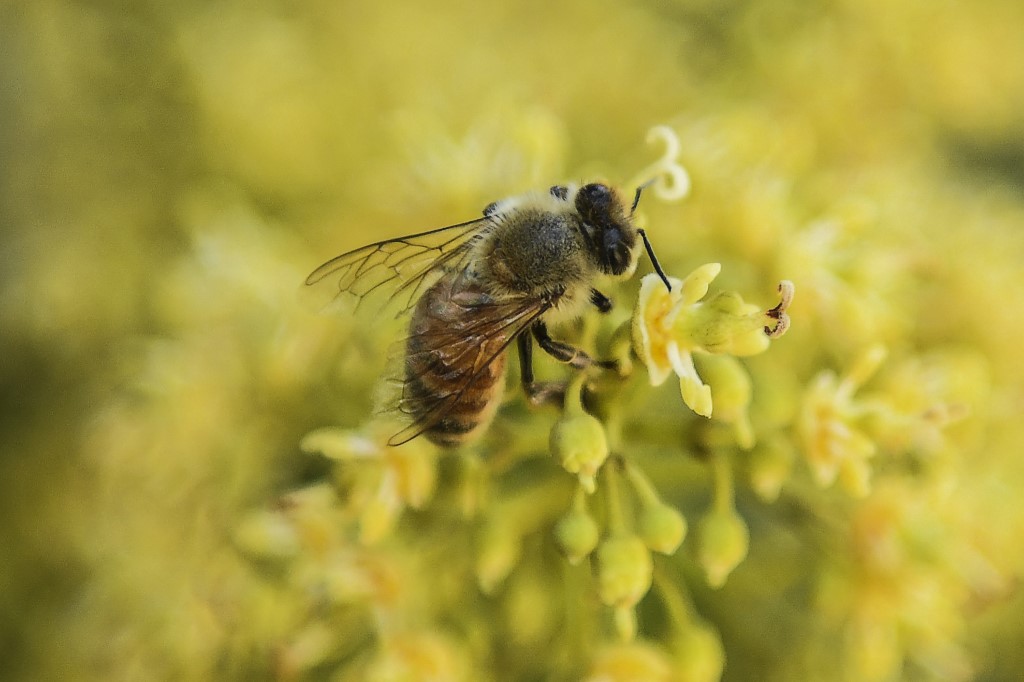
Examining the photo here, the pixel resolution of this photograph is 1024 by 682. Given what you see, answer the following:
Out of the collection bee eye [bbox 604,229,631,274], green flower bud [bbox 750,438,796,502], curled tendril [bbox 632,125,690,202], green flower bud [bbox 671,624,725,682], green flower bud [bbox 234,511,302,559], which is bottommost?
green flower bud [bbox 671,624,725,682]

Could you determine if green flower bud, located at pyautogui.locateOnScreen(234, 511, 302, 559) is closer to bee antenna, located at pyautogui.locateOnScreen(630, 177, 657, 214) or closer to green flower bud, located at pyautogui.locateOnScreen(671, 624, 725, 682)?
green flower bud, located at pyautogui.locateOnScreen(671, 624, 725, 682)

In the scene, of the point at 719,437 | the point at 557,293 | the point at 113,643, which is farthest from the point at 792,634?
the point at 113,643

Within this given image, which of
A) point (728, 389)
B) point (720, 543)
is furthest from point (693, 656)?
point (728, 389)

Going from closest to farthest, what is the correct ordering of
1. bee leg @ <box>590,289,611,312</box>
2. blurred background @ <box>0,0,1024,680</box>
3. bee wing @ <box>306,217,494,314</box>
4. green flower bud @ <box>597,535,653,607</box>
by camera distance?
green flower bud @ <box>597,535,653,607</box>, bee leg @ <box>590,289,611,312</box>, bee wing @ <box>306,217,494,314</box>, blurred background @ <box>0,0,1024,680</box>

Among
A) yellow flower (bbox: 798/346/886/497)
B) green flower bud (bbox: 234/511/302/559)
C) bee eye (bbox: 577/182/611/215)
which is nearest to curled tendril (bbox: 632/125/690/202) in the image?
bee eye (bbox: 577/182/611/215)

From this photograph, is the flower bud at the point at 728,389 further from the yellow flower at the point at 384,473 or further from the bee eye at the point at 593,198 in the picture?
the yellow flower at the point at 384,473
